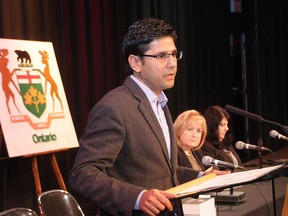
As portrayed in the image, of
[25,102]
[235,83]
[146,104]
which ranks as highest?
[146,104]

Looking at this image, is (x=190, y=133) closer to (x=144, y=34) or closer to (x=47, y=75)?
(x=47, y=75)

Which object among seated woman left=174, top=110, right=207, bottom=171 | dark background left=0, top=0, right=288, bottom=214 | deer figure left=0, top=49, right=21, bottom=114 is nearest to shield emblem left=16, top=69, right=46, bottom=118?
deer figure left=0, top=49, right=21, bottom=114

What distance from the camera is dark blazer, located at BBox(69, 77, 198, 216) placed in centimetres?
200

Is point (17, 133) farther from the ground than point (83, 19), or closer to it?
closer to it

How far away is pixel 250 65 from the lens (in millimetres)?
9711

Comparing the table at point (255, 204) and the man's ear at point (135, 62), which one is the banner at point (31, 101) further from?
the man's ear at point (135, 62)

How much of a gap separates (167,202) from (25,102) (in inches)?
121

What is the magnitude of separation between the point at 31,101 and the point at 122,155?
2.71 meters

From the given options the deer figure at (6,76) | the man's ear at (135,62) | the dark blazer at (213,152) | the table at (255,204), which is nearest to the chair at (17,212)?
the man's ear at (135,62)

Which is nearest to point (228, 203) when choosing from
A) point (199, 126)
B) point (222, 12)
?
point (199, 126)

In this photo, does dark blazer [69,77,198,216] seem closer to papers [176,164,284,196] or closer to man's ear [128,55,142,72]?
man's ear [128,55,142,72]

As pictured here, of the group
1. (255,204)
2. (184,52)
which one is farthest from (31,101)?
(184,52)

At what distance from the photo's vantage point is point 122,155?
216 cm

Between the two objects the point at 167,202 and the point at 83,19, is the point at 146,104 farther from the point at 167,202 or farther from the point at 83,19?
the point at 83,19
